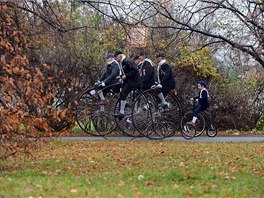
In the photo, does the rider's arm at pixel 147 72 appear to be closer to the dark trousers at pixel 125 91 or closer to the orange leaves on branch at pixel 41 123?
the dark trousers at pixel 125 91

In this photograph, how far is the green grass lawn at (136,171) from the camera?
8234 mm

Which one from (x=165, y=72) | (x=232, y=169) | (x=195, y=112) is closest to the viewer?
(x=232, y=169)

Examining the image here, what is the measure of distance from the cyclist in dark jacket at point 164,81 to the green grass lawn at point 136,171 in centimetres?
198

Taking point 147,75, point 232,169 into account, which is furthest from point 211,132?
point 232,169

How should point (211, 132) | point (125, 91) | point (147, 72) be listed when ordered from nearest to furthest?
point (125, 91), point (147, 72), point (211, 132)

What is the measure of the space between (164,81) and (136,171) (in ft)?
24.4

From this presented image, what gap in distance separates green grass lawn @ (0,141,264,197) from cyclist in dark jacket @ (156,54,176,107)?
1.98 meters

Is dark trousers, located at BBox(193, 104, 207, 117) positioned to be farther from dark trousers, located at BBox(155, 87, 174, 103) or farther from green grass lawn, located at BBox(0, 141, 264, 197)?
green grass lawn, located at BBox(0, 141, 264, 197)

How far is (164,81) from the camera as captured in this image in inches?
693

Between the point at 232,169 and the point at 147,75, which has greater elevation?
the point at 147,75

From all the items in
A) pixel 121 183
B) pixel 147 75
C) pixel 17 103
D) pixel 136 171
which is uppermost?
pixel 147 75

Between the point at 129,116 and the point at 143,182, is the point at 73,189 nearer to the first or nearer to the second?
the point at 143,182

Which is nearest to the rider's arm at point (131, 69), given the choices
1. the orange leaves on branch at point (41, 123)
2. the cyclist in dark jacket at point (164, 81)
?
the cyclist in dark jacket at point (164, 81)

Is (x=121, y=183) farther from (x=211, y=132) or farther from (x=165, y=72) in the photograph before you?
(x=211, y=132)
